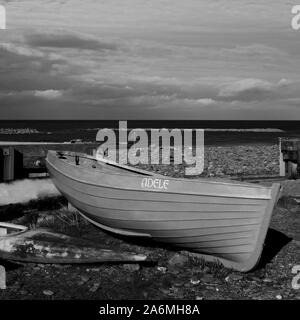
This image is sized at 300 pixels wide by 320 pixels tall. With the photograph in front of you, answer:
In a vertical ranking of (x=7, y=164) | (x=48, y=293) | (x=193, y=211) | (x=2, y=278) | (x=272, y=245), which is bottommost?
(x=48, y=293)

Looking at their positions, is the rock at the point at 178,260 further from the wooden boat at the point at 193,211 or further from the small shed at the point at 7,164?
the small shed at the point at 7,164

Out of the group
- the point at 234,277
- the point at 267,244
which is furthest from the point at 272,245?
the point at 234,277

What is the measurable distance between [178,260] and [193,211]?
3.94ft

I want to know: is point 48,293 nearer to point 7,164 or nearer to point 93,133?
point 7,164

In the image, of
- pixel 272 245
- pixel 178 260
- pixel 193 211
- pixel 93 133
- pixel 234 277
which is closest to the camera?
pixel 234 277

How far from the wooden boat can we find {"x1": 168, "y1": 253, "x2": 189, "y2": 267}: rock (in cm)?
24

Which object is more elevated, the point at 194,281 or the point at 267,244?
the point at 267,244

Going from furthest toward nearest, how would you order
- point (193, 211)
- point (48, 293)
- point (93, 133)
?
point (93, 133), point (193, 211), point (48, 293)

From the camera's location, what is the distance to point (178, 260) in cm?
962

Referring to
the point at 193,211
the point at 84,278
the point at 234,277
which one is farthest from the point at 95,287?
the point at 234,277

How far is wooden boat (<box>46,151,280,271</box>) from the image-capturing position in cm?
875

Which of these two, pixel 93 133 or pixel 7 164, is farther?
pixel 93 133

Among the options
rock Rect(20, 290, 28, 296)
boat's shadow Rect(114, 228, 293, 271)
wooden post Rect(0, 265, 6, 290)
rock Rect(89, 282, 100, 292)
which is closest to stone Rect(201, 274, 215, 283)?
boat's shadow Rect(114, 228, 293, 271)
